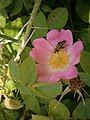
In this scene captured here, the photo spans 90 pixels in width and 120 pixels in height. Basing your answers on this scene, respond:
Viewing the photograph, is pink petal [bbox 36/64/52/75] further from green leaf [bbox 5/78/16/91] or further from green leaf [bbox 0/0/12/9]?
green leaf [bbox 0/0/12/9]

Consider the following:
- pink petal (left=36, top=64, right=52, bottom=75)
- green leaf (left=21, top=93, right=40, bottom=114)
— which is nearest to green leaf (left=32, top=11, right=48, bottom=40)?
pink petal (left=36, top=64, right=52, bottom=75)

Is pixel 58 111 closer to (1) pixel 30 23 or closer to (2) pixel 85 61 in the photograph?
Answer: (2) pixel 85 61

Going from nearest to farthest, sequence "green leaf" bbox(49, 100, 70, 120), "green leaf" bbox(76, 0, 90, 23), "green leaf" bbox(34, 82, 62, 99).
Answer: "green leaf" bbox(34, 82, 62, 99), "green leaf" bbox(49, 100, 70, 120), "green leaf" bbox(76, 0, 90, 23)

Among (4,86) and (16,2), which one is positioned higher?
(16,2)

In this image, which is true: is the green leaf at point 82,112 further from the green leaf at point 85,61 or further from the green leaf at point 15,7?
the green leaf at point 15,7

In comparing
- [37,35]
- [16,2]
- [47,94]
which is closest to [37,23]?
[37,35]

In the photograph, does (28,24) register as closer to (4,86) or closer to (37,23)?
(37,23)
